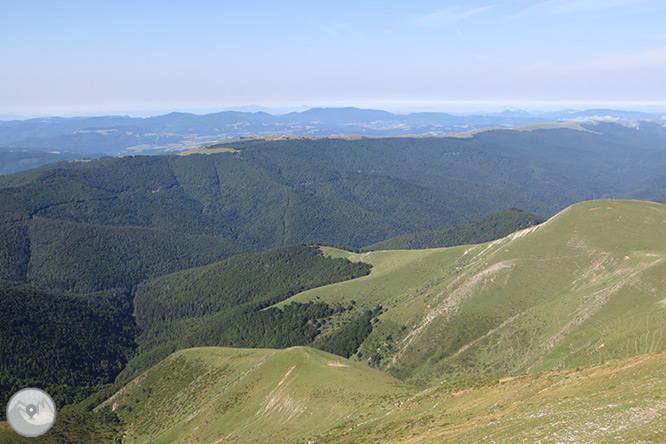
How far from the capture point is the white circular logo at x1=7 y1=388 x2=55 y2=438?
80.8m

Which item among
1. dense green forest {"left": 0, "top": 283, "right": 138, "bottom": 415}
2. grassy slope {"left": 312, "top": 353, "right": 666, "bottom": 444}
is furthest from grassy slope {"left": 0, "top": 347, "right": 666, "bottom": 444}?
dense green forest {"left": 0, "top": 283, "right": 138, "bottom": 415}

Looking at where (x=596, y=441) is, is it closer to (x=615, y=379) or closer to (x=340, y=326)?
(x=615, y=379)

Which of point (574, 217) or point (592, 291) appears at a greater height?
point (574, 217)

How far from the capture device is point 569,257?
139m

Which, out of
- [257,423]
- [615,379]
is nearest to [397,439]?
[615,379]

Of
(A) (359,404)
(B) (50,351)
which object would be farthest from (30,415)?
(B) (50,351)

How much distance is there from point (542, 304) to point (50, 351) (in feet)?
541

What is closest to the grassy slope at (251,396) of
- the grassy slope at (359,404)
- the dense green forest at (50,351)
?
the grassy slope at (359,404)

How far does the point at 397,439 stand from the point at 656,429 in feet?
90.9

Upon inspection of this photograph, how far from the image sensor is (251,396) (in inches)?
3748

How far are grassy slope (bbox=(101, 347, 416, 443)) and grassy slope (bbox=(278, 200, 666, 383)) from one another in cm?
3192

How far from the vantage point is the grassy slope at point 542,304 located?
10375cm

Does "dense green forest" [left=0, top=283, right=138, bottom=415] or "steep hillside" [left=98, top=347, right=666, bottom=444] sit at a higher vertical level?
"steep hillside" [left=98, top=347, right=666, bottom=444]

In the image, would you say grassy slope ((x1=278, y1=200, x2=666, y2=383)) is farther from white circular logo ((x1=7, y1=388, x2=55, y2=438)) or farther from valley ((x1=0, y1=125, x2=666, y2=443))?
white circular logo ((x1=7, y1=388, x2=55, y2=438))
